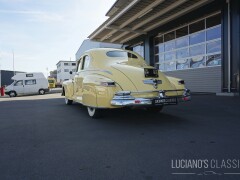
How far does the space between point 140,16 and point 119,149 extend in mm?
12858

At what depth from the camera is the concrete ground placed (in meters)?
2.61

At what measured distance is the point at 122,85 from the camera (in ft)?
16.3

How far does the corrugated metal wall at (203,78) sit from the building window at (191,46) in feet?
1.15

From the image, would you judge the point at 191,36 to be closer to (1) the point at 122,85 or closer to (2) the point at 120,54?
(2) the point at 120,54

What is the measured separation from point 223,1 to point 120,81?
30.4 ft

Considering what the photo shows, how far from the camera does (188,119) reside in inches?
223

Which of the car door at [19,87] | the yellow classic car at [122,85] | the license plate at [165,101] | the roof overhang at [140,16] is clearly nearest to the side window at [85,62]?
the yellow classic car at [122,85]

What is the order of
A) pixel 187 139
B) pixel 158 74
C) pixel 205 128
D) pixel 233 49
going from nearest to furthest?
pixel 187 139
pixel 205 128
pixel 158 74
pixel 233 49

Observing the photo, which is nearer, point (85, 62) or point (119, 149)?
point (119, 149)

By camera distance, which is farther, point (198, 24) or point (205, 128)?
point (198, 24)

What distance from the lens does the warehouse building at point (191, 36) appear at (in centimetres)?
1091

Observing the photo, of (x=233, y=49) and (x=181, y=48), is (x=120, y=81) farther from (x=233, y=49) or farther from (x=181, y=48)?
(x=181, y=48)

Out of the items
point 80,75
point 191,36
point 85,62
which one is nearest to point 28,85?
point 191,36

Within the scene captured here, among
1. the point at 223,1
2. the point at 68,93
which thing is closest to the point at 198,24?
the point at 223,1
